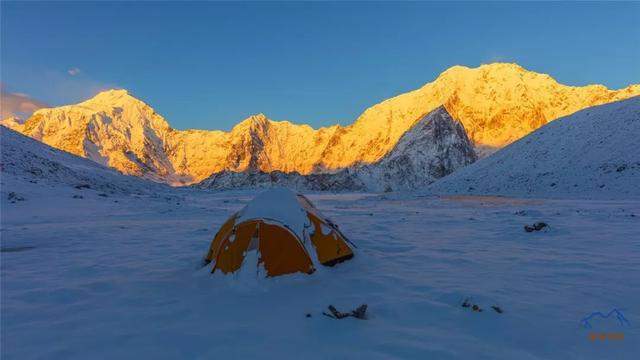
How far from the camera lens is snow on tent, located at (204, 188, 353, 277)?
7.24 m

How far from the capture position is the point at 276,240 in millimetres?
7277

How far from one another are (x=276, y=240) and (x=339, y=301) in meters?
1.75

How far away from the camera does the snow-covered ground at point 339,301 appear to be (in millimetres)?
4547

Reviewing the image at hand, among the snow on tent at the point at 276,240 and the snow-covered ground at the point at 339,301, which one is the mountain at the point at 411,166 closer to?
the snow-covered ground at the point at 339,301

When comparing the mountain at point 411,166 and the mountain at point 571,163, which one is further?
the mountain at point 411,166

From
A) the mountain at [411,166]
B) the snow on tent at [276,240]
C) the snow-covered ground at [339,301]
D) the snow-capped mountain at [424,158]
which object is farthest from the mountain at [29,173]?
the snow-capped mountain at [424,158]

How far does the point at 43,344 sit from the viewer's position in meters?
4.69

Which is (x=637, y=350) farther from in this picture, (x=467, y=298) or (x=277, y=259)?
(x=277, y=259)

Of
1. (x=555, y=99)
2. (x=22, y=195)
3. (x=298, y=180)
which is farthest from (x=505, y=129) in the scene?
(x=22, y=195)

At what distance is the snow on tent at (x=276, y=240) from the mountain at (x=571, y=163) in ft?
97.0
